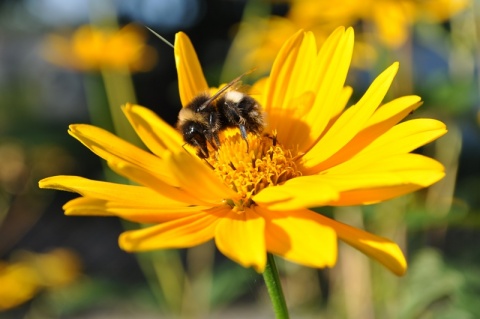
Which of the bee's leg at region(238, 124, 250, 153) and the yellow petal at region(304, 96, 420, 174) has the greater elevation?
the yellow petal at region(304, 96, 420, 174)

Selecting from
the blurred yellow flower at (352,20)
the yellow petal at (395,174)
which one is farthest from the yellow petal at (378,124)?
the blurred yellow flower at (352,20)

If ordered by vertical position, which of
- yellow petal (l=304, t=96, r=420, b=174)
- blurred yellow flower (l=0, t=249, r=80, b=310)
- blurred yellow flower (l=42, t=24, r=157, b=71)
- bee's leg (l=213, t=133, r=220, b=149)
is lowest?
→ blurred yellow flower (l=0, t=249, r=80, b=310)

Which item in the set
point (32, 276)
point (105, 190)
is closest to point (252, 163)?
point (105, 190)

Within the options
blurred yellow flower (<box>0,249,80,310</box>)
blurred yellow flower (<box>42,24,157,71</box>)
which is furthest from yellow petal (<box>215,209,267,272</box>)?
blurred yellow flower (<box>42,24,157,71</box>)

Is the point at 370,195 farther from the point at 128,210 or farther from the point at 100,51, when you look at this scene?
the point at 100,51

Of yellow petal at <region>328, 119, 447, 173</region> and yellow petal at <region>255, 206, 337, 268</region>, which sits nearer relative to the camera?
yellow petal at <region>255, 206, 337, 268</region>

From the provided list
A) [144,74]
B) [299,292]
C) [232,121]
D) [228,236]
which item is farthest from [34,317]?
[144,74]

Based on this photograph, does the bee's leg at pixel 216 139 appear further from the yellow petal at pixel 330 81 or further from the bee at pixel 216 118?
the yellow petal at pixel 330 81

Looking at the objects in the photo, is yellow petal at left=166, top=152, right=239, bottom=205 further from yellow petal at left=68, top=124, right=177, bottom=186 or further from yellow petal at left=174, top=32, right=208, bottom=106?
yellow petal at left=174, top=32, right=208, bottom=106
